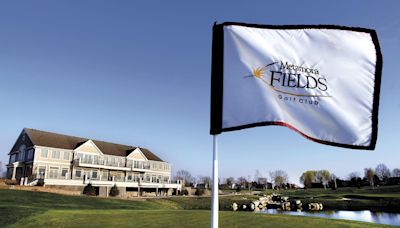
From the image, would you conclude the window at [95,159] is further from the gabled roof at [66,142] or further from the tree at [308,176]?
the tree at [308,176]

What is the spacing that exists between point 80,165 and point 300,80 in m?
58.8

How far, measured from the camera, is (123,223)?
59.5ft

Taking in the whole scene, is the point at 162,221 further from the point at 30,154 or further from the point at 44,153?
the point at 30,154

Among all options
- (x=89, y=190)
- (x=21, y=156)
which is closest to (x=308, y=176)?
(x=89, y=190)

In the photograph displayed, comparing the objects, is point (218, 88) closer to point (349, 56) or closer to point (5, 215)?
point (349, 56)

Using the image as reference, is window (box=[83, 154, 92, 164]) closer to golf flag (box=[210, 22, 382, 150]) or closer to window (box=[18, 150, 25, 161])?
window (box=[18, 150, 25, 161])

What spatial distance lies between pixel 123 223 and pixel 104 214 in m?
3.73

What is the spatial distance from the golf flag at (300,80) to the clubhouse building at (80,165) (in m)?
49.9

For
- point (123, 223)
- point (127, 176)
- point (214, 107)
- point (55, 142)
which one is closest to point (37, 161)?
point (55, 142)

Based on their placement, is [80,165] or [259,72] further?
[80,165]

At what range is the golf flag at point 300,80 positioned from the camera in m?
6.25

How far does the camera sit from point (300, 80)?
651 cm

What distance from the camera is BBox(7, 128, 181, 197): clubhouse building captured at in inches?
2145

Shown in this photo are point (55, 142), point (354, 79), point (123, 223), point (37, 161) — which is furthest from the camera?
point (55, 142)
